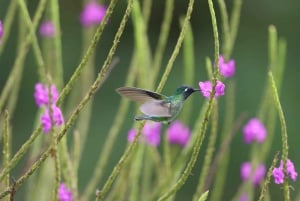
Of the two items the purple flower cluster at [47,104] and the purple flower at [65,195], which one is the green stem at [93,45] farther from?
the purple flower at [65,195]

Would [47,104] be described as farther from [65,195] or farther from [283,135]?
[283,135]

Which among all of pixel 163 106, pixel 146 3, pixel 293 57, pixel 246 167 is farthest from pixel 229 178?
pixel 163 106

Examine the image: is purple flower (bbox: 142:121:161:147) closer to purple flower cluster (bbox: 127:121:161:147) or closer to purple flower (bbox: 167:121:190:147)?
purple flower cluster (bbox: 127:121:161:147)

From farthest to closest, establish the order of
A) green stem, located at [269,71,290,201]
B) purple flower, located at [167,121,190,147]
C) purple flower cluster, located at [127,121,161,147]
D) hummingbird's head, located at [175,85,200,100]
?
purple flower, located at [167,121,190,147] < purple flower cluster, located at [127,121,161,147] < hummingbird's head, located at [175,85,200,100] < green stem, located at [269,71,290,201]

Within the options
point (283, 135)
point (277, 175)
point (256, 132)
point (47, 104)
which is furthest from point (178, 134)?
point (283, 135)

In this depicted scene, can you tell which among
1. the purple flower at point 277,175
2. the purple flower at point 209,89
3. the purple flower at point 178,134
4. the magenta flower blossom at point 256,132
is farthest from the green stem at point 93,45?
the purple flower at point 178,134

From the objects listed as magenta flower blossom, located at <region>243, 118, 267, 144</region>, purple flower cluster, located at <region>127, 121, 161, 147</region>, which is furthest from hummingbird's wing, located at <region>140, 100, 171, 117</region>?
magenta flower blossom, located at <region>243, 118, 267, 144</region>
